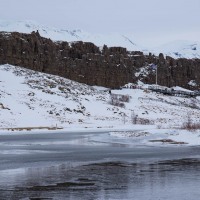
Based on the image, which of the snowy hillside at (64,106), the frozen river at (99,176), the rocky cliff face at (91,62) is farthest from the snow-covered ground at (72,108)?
the frozen river at (99,176)

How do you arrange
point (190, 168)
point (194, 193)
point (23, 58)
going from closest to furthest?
point (194, 193) → point (190, 168) → point (23, 58)

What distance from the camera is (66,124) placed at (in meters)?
68.0

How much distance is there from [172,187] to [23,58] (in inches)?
4064

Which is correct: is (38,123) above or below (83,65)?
below

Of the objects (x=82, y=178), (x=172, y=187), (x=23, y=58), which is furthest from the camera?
(x=23, y=58)

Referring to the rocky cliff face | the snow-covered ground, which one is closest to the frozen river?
the snow-covered ground

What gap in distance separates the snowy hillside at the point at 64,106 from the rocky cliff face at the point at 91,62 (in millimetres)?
10410

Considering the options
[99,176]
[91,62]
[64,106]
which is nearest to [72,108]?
[64,106]

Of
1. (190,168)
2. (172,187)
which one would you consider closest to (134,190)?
(172,187)

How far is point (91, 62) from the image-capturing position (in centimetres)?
13450

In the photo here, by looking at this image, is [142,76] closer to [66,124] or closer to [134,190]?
[66,124]

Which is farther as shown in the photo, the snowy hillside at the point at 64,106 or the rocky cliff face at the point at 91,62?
the rocky cliff face at the point at 91,62

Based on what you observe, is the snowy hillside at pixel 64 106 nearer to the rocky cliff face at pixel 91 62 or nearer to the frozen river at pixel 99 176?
the rocky cliff face at pixel 91 62

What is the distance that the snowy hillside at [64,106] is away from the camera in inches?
2744
